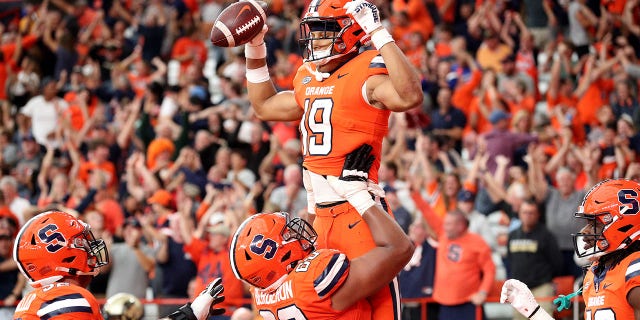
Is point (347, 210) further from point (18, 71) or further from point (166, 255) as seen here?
point (18, 71)

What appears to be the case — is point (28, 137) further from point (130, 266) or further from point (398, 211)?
point (398, 211)

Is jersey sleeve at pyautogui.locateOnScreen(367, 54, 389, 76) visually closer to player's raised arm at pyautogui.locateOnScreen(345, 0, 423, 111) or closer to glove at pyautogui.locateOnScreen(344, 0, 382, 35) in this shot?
player's raised arm at pyautogui.locateOnScreen(345, 0, 423, 111)

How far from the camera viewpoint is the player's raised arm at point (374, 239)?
589 centimetres

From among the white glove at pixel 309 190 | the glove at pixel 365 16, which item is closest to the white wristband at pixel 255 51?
the white glove at pixel 309 190

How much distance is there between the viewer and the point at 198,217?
12648 millimetres

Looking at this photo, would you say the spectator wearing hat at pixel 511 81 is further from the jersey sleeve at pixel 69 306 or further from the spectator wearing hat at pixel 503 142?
the jersey sleeve at pixel 69 306

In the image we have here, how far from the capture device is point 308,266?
588cm

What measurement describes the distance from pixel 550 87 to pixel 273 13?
18.2ft

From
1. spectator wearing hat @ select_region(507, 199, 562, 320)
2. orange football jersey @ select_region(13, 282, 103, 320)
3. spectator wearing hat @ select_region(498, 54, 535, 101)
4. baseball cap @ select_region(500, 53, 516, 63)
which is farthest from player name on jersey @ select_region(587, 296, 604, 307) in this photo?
baseball cap @ select_region(500, 53, 516, 63)

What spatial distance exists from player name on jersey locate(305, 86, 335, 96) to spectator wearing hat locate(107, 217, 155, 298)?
5800mm

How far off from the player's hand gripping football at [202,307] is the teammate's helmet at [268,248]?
1.05 feet

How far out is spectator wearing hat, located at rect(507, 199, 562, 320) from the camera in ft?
35.0

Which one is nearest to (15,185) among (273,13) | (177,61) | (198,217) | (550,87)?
(198,217)

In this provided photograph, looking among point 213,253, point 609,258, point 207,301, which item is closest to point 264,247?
point 207,301
